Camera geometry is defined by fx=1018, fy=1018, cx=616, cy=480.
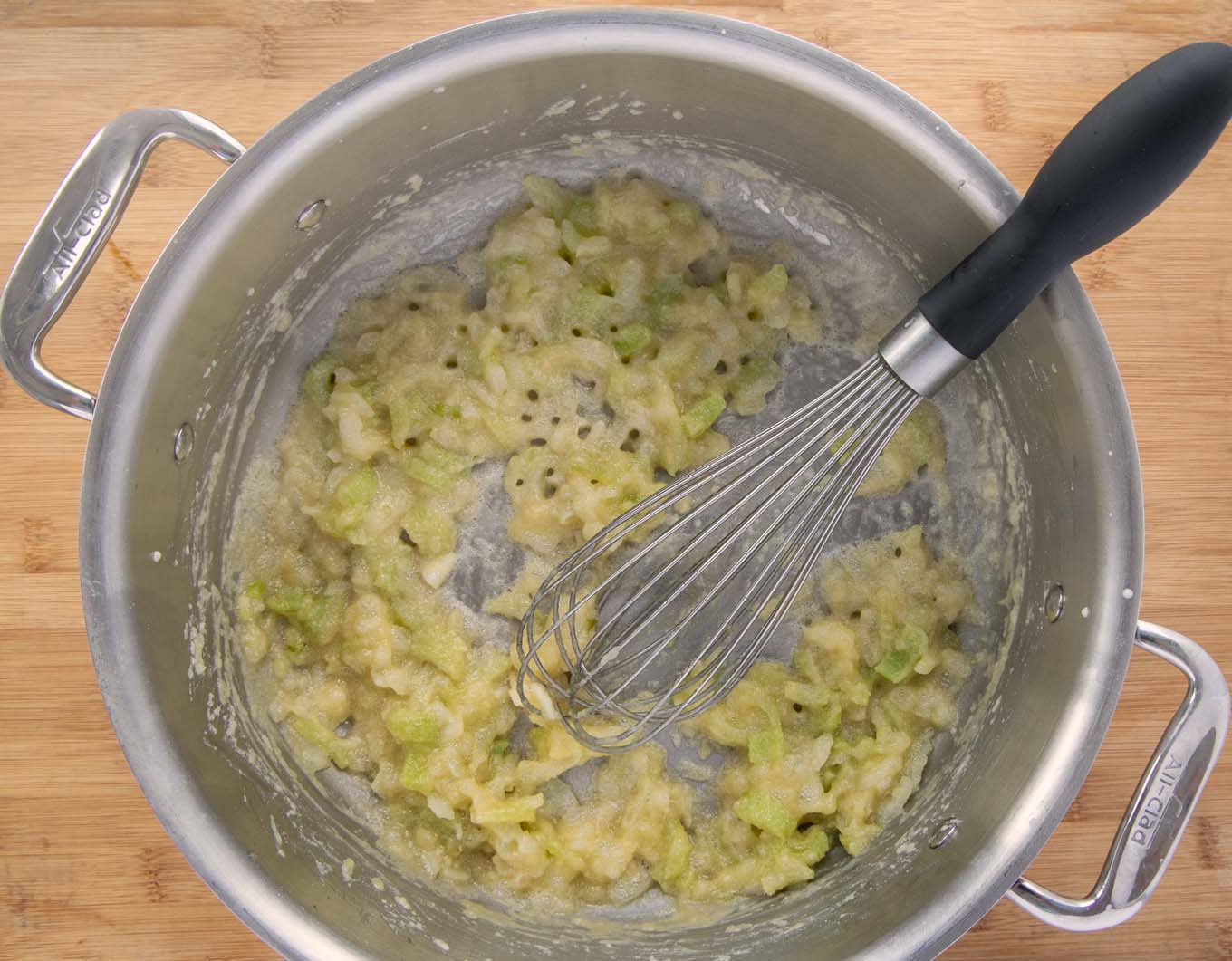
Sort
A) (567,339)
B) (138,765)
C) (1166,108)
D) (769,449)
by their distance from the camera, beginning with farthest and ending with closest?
(769,449), (567,339), (138,765), (1166,108)

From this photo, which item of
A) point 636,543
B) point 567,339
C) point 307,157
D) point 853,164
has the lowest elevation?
point 636,543

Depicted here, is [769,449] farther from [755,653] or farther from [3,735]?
[3,735]

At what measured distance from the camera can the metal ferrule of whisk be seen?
1.35 metres

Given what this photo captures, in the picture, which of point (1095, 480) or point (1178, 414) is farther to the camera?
point (1178, 414)

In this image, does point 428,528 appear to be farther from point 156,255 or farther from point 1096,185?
point 1096,185

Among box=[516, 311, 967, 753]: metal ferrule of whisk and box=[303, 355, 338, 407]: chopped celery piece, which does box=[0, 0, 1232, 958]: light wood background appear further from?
box=[516, 311, 967, 753]: metal ferrule of whisk

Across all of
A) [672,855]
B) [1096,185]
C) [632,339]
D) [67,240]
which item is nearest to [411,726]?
[672,855]

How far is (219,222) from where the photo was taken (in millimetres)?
1251

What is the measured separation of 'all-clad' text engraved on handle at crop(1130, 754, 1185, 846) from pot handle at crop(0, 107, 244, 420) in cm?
146

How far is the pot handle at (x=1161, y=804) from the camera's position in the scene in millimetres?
1279

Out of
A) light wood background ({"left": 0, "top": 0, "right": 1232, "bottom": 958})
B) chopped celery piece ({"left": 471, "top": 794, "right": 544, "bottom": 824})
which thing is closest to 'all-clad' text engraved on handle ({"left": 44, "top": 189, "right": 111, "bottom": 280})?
light wood background ({"left": 0, "top": 0, "right": 1232, "bottom": 958})

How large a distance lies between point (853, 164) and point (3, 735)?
154 cm

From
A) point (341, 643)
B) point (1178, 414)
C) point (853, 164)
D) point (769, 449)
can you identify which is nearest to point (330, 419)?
point (341, 643)

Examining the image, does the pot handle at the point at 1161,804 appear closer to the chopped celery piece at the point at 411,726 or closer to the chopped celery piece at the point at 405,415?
the chopped celery piece at the point at 411,726
